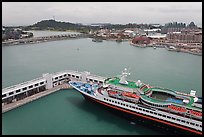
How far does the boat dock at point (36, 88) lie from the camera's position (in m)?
9.28

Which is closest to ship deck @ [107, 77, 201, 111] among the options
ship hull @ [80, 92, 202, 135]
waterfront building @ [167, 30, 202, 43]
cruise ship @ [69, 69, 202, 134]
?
cruise ship @ [69, 69, 202, 134]

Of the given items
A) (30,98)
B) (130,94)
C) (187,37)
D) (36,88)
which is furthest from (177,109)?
(187,37)

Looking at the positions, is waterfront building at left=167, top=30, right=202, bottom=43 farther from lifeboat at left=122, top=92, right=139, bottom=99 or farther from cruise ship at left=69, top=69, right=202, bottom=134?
lifeboat at left=122, top=92, right=139, bottom=99

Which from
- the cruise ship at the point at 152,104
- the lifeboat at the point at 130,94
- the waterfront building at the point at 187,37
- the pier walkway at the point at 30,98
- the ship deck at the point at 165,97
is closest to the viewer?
the cruise ship at the point at 152,104

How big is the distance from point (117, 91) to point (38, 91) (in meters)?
4.40

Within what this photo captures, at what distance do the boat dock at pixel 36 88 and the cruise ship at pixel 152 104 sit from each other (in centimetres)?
213

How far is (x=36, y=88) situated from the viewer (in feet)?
34.8

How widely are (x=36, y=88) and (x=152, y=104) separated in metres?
6.03

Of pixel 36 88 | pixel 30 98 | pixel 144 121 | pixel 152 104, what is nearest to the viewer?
pixel 152 104

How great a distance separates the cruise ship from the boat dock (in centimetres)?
213

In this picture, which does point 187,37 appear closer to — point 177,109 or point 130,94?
point 130,94

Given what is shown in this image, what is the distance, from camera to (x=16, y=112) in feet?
28.5

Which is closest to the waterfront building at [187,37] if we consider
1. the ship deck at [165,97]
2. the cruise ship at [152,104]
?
the ship deck at [165,97]

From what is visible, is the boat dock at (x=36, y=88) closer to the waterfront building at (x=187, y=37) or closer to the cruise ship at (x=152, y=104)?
the cruise ship at (x=152, y=104)
